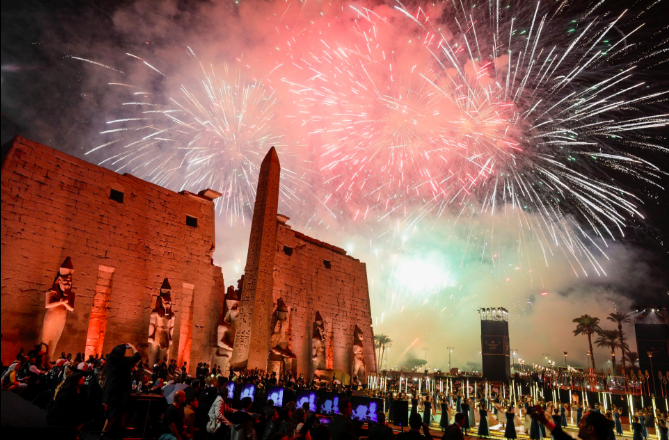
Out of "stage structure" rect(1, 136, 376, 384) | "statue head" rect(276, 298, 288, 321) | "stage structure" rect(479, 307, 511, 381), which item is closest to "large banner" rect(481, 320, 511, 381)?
"stage structure" rect(479, 307, 511, 381)

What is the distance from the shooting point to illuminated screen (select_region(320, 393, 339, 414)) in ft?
26.3

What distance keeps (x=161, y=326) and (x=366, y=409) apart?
1023 cm

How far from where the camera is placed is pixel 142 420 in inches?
255

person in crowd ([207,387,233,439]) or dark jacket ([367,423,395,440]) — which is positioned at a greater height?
dark jacket ([367,423,395,440])

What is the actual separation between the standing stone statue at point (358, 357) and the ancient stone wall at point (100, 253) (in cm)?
958

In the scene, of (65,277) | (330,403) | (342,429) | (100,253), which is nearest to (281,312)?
(100,253)

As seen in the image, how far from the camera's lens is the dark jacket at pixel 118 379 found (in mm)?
5566

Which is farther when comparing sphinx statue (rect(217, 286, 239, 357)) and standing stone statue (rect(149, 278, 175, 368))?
sphinx statue (rect(217, 286, 239, 357))

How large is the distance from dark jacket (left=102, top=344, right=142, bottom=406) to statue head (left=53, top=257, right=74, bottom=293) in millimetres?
8809

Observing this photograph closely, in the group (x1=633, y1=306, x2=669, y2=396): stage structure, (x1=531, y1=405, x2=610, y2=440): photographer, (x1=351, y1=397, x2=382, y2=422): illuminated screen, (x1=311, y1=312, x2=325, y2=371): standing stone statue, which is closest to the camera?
(x1=531, y1=405, x2=610, y2=440): photographer

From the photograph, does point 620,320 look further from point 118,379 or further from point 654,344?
point 118,379

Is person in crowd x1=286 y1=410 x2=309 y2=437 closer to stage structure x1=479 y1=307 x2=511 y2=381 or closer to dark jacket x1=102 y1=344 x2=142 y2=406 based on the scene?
dark jacket x1=102 y1=344 x2=142 y2=406

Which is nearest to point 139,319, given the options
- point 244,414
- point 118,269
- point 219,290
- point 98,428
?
point 118,269

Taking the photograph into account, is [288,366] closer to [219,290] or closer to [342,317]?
[219,290]
